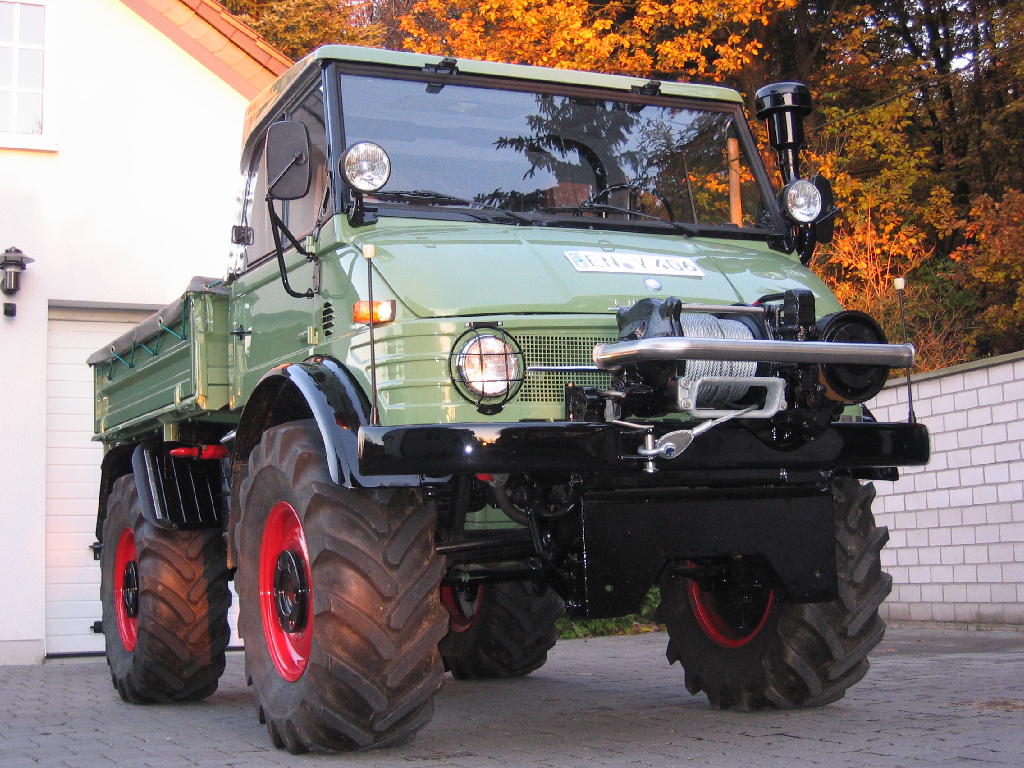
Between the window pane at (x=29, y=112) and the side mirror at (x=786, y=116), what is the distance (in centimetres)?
823

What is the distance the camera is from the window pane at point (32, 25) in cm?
1247

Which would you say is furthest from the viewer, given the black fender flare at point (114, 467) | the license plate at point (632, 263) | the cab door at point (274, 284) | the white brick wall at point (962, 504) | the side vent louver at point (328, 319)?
the white brick wall at point (962, 504)

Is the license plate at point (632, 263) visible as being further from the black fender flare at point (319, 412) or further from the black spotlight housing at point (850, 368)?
the black fender flare at point (319, 412)

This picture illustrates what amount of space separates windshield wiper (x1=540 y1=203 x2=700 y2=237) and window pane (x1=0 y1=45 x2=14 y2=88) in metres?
8.31

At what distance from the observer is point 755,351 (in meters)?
4.71

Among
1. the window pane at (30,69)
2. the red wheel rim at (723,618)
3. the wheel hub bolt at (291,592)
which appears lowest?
the red wheel rim at (723,618)

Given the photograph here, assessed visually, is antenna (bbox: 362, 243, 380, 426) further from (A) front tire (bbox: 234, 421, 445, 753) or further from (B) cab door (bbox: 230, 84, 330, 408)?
(B) cab door (bbox: 230, 84, 330, 408)

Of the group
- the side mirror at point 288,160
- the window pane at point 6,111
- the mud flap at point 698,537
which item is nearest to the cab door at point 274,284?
the side mirror at point 288,160

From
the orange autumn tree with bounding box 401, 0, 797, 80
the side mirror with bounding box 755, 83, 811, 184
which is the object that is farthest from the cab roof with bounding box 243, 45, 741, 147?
the orange autumn tree with bounding box 401, 0, 797, 80

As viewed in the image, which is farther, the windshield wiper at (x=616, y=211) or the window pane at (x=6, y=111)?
the window pane at (x=6, y=111)

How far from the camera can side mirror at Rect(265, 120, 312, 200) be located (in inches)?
209

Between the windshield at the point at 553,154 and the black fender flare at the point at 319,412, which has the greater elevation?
the windshield at the point at 553,154

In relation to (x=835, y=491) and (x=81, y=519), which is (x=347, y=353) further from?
(x=81, y=519)

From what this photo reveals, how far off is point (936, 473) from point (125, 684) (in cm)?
732
